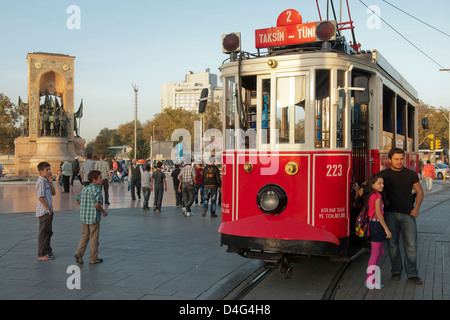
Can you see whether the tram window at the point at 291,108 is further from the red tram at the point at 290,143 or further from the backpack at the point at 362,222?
the backpack at the point at 362,222

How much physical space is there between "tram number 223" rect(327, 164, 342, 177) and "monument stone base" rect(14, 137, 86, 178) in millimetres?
34088

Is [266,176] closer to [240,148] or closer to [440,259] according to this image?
[240,148]

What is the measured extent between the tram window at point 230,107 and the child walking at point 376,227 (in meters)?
2.11

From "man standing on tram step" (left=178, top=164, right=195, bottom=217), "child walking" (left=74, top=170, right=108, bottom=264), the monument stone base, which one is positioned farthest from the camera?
the monument stone base

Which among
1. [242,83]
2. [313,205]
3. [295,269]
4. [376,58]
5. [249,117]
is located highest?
[376,58]

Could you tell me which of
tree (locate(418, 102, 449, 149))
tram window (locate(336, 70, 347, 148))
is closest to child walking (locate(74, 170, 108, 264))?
tram window (locate(336, 70, 347, 148))

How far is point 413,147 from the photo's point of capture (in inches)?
471

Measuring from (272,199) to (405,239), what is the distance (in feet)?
6.43

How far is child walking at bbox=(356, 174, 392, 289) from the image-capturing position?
6094mm

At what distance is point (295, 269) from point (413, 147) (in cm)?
637

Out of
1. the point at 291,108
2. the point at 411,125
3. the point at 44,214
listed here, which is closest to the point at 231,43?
the point at 291,108

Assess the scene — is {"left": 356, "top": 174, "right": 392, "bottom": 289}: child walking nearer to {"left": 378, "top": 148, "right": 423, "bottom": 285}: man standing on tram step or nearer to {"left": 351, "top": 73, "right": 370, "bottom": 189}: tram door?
{"left": 378, "top": 148, "right": 423, "bottom": 285}: man standing on tram step
